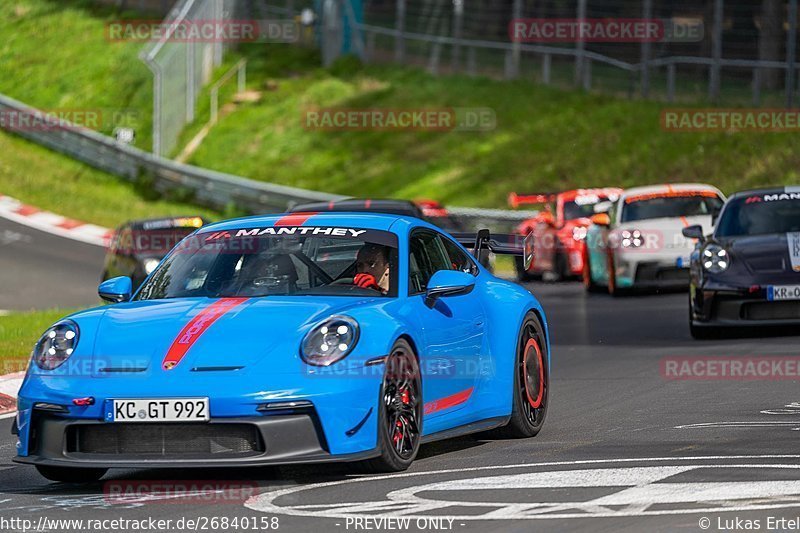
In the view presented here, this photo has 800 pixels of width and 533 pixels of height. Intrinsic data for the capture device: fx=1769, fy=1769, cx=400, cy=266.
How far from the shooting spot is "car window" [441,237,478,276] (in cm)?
983

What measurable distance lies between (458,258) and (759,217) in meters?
7.38

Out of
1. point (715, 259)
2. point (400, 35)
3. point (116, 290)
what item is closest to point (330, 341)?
point (116, 290)

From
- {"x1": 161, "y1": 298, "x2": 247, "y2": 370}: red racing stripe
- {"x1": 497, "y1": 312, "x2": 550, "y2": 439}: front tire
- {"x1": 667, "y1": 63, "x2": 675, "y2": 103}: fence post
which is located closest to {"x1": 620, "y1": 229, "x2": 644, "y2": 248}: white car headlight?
{"x1": 497, "y1": 312, "x2": 550, "y2": 439}: front tire

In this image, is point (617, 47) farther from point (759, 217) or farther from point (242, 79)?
point (759, 217)

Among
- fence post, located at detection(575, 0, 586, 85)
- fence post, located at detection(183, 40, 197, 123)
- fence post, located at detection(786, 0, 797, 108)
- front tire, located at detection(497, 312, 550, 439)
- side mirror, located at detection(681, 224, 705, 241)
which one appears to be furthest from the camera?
fence post, located at detection(183, 40, 197, 123)

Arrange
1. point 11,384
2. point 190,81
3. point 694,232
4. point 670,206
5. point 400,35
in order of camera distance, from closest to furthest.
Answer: point 11,384
point 694,232
point 670,206
point 190,81
point 400,35

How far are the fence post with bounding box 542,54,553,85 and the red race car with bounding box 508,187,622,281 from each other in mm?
12993

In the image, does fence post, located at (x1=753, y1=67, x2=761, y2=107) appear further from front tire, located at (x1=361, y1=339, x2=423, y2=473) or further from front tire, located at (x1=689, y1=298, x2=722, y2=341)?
front tire, located at (x1=361, y1=339, x2=423, y2=473)

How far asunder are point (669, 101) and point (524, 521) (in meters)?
31.2

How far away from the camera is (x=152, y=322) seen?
8297 mm

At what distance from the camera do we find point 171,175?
3747 centimetres

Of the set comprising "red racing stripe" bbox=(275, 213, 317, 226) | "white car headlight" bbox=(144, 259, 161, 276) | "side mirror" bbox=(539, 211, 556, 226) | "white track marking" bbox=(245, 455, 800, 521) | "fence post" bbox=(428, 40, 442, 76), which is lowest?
"white car headlight" bbox=(144, 259, 161, 276)

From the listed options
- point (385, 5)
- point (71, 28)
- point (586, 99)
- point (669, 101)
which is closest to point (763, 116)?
point (669, 101)

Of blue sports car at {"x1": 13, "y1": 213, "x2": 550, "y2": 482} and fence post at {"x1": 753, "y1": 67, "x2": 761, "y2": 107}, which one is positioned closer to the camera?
blue sports car at {"x1": 13, "y1": 213, "x2": 550, "y2": 482}
